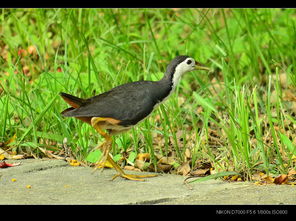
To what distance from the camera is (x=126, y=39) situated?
23.4ft

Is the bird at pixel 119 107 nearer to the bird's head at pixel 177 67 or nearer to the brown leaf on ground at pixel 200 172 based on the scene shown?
the bird's head at pixel 177 67

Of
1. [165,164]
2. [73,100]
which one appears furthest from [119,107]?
[165,164]

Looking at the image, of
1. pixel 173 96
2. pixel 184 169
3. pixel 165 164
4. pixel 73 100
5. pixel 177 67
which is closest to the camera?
pixel 73 100

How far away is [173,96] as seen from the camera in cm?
630

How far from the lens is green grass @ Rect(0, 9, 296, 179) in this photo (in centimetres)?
555

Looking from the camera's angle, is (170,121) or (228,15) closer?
(170,121)

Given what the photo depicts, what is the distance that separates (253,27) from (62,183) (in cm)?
384

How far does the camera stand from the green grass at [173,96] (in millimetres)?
5547

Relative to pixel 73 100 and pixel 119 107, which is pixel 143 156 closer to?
pixel 119 107

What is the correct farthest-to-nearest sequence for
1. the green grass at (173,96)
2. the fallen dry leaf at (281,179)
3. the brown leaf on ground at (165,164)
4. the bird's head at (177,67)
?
the brown leaf on ground at (165,164) < the green grass at (173,96) < the bird's head at (177,67) < the fallen dry leaf at (281,179)

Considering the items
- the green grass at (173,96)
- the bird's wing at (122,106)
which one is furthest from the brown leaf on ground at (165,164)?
the bird's wing at (122,106)

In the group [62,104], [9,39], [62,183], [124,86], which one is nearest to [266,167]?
[124,86]


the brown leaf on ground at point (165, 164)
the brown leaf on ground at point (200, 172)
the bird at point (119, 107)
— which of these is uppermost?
the bird at point (119, 107)

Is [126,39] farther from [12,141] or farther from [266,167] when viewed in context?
[266,167]
